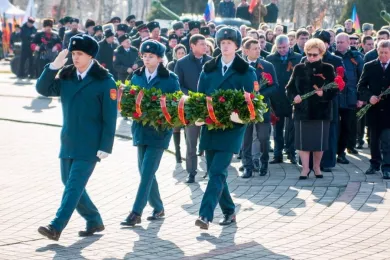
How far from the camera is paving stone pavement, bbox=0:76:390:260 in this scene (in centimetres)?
962

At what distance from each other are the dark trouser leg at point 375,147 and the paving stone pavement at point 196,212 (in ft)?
0.94

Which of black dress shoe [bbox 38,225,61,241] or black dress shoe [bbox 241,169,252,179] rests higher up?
black dress shoe [bbox 38,225,61,241]

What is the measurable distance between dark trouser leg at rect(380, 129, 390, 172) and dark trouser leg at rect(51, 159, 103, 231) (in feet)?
16.8

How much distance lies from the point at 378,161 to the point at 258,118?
15.2ft

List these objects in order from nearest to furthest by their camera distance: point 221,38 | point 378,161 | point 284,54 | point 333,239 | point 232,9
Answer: point 333,239, point 221,38, point 378,161, point 284,54, point 232,9

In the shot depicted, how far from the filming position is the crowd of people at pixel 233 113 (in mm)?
10125

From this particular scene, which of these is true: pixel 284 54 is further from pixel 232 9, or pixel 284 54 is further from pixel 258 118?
pixel 232 9

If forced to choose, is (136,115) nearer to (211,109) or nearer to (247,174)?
(211,109)

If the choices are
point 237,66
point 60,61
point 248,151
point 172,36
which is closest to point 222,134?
point 237,66

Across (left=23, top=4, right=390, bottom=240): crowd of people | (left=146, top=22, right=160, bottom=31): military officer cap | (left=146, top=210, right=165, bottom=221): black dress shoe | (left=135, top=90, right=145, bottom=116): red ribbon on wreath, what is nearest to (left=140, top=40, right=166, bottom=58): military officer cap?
(left=23, top=4, right=390, bottom=240): crowd of people

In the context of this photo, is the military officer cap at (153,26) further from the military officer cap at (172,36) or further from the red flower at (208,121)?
the red flower at (208,121)

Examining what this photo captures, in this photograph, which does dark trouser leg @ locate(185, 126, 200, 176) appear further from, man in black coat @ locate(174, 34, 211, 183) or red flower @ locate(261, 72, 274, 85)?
red flower @ locate(261, 72, 274, 85)

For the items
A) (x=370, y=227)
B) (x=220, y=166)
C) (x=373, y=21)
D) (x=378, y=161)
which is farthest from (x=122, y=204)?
(x=373, y=21)

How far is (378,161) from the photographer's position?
47.8 feet
